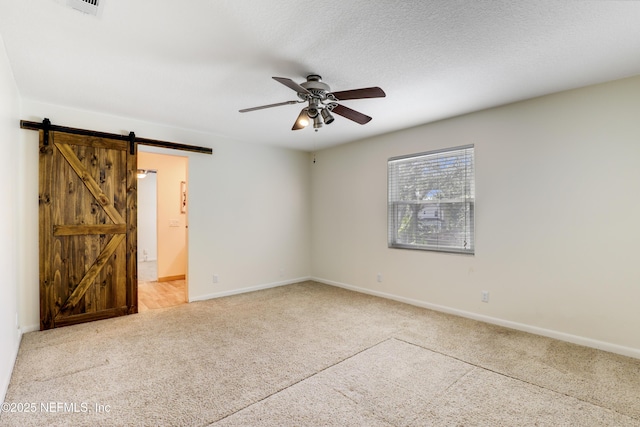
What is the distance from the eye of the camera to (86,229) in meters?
3.69

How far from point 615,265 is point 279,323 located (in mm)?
3298

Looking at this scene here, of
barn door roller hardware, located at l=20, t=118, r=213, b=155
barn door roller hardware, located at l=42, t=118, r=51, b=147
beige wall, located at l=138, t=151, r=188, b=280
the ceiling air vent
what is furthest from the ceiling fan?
beige wall, located at l=138, t=151, r=188, b=280

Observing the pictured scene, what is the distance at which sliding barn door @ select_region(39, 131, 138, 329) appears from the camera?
3.45 meters

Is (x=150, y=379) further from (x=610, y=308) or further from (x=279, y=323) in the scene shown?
(x=610, y=308)

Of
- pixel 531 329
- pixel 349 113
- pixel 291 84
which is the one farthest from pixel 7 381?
pixel 531 329

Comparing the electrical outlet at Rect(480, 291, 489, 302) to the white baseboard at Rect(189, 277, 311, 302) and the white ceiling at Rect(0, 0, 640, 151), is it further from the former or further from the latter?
the white baseboard at Rect(189, 277, 311, 302)

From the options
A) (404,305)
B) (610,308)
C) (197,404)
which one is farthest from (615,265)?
(197,404)

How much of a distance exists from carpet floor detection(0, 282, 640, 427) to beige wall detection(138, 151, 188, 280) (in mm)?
2413

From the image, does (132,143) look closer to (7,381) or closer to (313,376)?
(7,381)

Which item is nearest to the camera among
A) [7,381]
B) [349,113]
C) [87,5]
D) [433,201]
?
[87,5]

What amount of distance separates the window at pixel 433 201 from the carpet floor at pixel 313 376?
1045 millimetres

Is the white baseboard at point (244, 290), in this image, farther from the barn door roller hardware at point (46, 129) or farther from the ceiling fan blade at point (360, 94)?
the ceiling fan blade at point (360, 94)

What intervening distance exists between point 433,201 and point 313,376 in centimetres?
271

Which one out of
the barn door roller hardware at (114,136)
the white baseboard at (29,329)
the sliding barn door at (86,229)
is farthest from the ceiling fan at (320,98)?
the white baseboard at (29,329)
